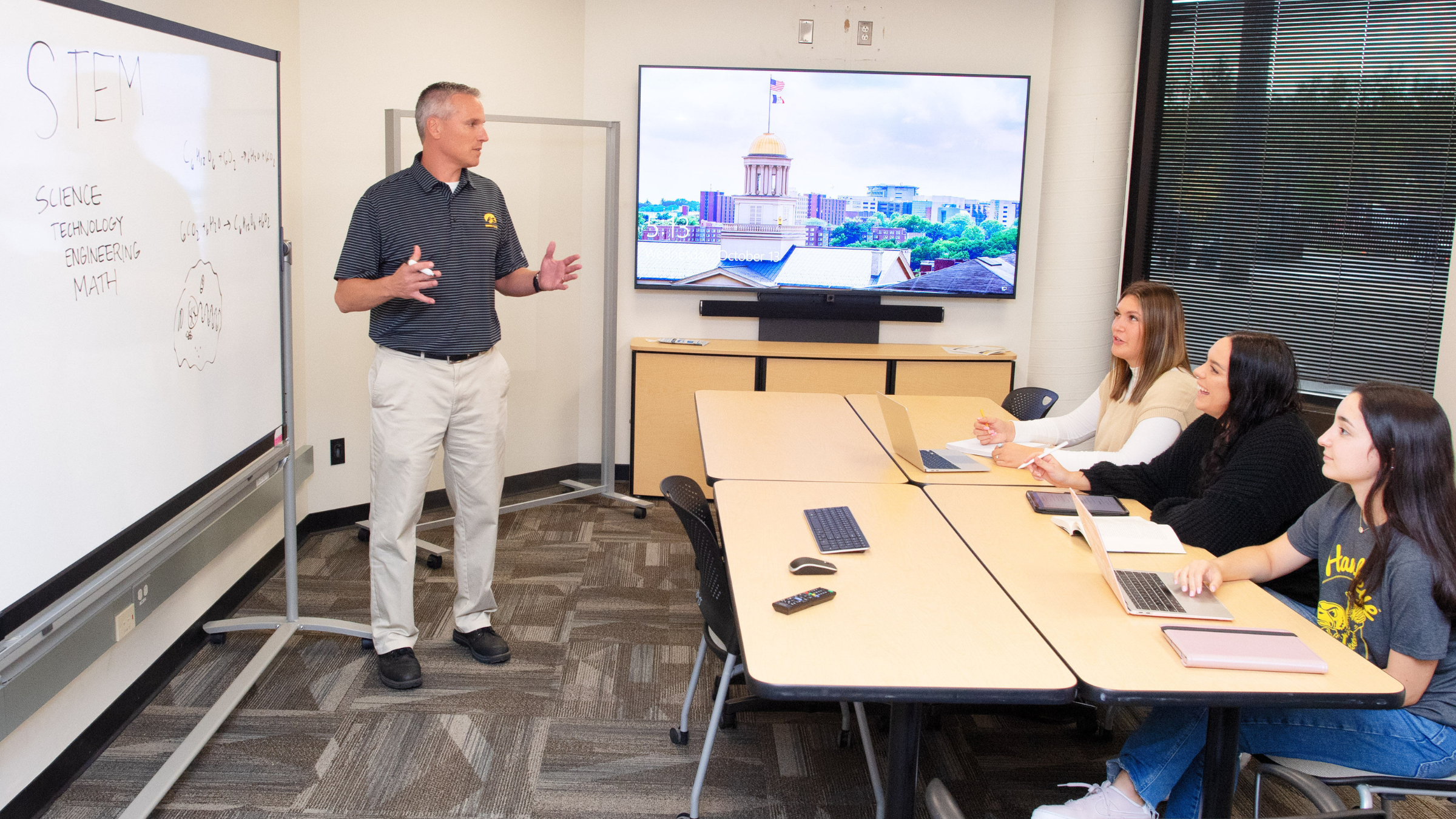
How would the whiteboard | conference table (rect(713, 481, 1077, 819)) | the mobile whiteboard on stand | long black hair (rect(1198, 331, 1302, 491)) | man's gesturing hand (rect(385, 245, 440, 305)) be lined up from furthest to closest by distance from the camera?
1. the mobile whiteboard on stand
2. man's gesturing hand (rect(385, 245, 440, 305))
3. long black hair (rect(1198, 331, 1302, 491))
4. the whiteboard
5. conference table (rect(713, 481, 1077, 819))

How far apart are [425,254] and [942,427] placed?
1.92 meters

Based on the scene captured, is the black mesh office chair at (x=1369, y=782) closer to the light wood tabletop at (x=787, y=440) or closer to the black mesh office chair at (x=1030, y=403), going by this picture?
the light wood tabletop at (x=787, y=440)

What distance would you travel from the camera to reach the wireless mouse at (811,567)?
7.24ft

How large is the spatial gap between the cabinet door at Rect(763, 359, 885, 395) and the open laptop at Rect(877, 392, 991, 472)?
6.06ft

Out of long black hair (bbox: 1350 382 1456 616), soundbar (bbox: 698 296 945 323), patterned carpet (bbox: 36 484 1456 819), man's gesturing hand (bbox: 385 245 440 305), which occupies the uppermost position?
man's gesturing hand (bbox: 385 245 440 305)

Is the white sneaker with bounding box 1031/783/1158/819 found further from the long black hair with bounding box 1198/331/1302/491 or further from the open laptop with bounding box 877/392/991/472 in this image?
the open laptop with bounding box 877/392/991/472

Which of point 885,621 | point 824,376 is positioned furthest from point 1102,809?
point 824,376

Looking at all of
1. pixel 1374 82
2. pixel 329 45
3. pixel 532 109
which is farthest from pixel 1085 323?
pixel 329 45

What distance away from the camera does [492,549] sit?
3.51 m

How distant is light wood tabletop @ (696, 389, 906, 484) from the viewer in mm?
3092

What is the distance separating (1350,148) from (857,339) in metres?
2.42

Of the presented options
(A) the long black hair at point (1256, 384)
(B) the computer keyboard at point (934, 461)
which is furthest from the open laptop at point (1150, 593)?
(B) the computer keyboard at point (934, 461)

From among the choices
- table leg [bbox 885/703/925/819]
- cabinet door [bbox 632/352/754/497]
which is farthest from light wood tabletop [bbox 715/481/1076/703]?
cabinet door [bbox 632/352/754/497]

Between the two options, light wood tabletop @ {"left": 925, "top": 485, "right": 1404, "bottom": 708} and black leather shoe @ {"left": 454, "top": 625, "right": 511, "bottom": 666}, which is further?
black leather shoe @ {"left": 454, "top": 625, "right": 511, "bottom": 666}
